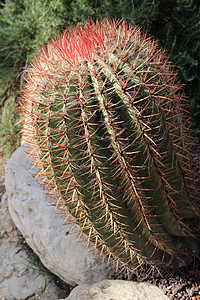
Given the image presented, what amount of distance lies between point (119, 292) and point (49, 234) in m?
0.75

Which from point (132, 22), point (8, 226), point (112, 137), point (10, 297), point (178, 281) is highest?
point (132, 22)

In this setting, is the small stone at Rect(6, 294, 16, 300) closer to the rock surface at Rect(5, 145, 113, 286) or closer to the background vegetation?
the rock surface at Rect(5, 145, 113, 286)

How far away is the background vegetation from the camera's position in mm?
2857

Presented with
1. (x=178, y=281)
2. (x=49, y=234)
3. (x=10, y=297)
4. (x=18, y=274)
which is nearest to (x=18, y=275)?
(x=18, y=274)

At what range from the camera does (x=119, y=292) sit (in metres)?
1.62

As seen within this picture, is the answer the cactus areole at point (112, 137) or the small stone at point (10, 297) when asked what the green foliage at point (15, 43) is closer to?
the small stone at point (10, 297)

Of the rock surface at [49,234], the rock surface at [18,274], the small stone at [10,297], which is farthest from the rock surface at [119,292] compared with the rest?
the small stone at [10,297]

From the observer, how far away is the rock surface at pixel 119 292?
159cm

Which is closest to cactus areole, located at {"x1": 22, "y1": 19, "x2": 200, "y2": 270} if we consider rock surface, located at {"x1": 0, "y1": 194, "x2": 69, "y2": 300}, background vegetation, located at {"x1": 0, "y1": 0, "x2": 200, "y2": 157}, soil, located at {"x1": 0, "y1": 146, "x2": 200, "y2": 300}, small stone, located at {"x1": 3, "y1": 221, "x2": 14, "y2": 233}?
soil, located at {"x1": 0, "y1": 146, "x2": 200, "y2": 300}

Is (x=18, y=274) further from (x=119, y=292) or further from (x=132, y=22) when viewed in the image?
(x=132, y=22)

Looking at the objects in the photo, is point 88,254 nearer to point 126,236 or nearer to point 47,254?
point 47,254

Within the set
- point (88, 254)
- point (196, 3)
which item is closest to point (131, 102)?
point (88, 254)

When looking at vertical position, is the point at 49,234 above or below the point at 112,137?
below

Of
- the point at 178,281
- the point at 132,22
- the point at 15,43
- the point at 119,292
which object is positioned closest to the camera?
the point at 119,292
